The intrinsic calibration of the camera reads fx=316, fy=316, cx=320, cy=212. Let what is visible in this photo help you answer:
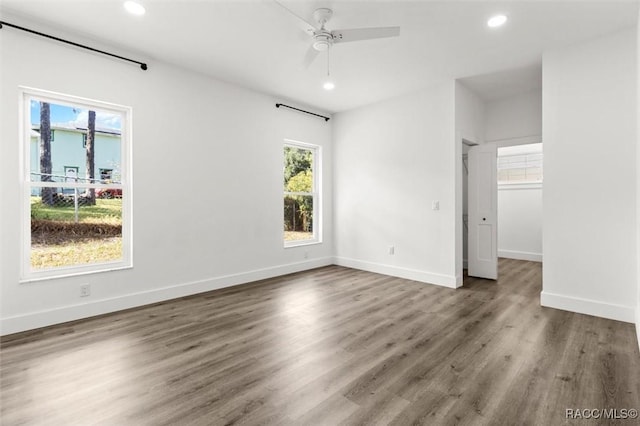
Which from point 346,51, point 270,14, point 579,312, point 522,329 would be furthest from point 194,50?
point 579,312

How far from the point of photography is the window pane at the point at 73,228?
318cm

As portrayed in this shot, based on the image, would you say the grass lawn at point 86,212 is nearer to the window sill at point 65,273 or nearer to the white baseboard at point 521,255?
the window sill at point 65,273

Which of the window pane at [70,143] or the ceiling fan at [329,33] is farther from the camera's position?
the window pane at [70,143]

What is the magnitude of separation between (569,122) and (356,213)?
10.8ft

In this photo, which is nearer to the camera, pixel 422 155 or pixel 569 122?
pixel 569 122

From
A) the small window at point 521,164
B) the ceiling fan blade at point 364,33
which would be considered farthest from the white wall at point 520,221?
the ceiling fan blade at point 364,33

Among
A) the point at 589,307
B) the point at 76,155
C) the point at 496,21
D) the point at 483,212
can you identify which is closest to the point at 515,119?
the point at 483,212

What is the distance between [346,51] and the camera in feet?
11.8

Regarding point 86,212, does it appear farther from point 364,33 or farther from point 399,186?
point 399,186

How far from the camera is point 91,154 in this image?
3498 mm

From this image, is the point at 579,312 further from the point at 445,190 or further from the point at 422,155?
the point at 422,155

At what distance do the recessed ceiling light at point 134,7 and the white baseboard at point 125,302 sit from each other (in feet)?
9.55

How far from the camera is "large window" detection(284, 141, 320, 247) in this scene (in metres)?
5.55

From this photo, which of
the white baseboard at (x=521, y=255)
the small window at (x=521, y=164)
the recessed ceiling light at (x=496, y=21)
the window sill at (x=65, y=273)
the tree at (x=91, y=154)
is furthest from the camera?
the small window at (x=521, y=164)
